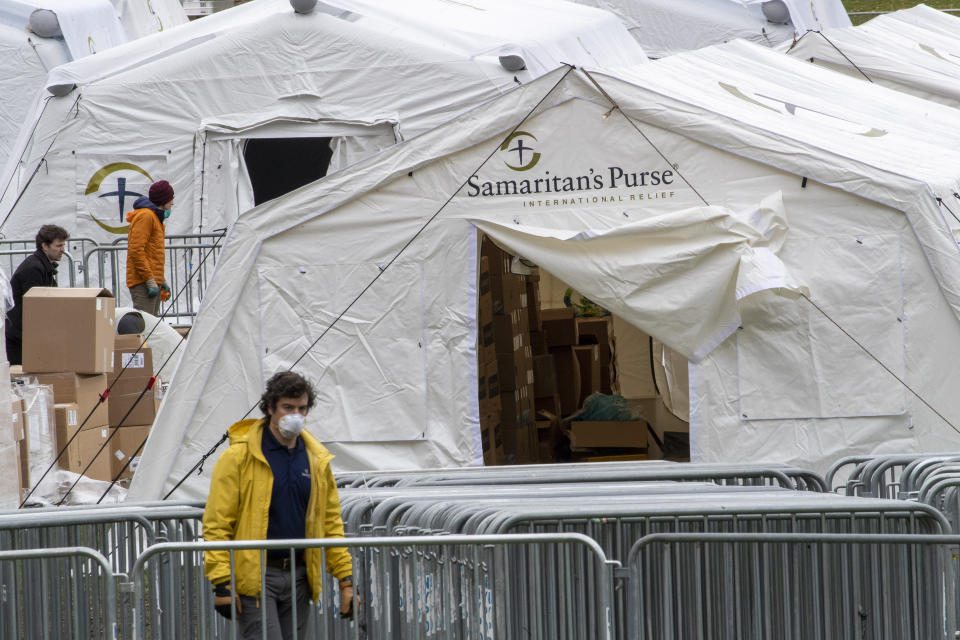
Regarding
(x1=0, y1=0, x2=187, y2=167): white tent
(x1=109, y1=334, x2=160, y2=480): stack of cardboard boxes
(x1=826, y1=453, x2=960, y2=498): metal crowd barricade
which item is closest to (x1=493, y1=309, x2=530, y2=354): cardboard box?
(x1=109, y1=334, x2=160, y2=480): stack of cardboard boxes

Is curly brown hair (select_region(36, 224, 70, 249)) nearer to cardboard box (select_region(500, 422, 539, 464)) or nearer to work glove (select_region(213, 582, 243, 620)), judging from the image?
cardboard box (select_region(500, 422, 539, 464))

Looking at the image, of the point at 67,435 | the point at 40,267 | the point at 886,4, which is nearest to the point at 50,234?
the point at 40,267

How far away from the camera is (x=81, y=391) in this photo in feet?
37.4

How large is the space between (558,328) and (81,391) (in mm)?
5302

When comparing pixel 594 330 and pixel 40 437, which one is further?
pixel 594 330

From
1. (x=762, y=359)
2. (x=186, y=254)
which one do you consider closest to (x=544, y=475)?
(x=762, y=359)

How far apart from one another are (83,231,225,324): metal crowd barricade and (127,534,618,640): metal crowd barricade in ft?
29.0

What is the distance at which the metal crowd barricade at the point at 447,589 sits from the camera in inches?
211

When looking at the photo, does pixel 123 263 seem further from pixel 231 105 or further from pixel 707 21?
pixel 707 21

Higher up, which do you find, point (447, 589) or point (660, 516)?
point (660, 516)

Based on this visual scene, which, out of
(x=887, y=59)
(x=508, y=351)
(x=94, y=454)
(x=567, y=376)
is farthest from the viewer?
(x=887, y=59)

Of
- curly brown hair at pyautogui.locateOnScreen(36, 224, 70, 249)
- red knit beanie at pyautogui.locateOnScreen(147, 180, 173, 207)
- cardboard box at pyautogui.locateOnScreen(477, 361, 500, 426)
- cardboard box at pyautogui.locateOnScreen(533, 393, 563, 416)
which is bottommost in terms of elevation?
cardboard box at pyautogui.locateOnScreen(533, 393, 563, 416)

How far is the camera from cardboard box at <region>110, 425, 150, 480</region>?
11.9m

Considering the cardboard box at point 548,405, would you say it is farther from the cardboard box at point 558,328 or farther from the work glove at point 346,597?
the work glove at point 346,597
